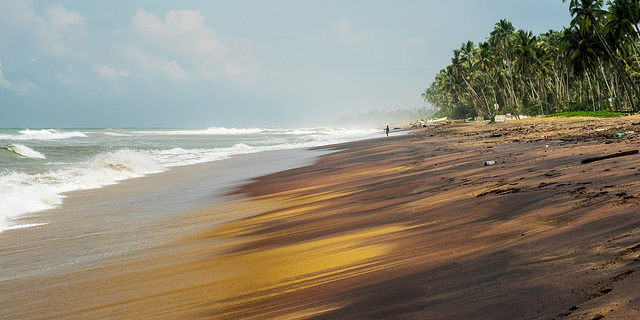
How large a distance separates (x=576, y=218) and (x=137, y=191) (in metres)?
12.5

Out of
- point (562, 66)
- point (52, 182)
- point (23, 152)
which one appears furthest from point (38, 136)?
point (562, 66)

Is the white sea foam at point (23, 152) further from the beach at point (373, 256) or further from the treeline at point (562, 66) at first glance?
the treeline at point (562, 66)

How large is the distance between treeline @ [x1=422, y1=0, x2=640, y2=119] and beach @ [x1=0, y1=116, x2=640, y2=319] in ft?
136

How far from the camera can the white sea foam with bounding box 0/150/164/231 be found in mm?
11188

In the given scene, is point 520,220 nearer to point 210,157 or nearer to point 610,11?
point 210,157

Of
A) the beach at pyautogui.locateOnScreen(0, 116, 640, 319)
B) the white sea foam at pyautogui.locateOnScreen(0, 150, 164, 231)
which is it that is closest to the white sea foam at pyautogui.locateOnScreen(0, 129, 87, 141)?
the white sea foam at pyautogui.locateOnScreen(0, 150, 164, 231)

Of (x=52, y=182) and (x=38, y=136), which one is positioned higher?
(x=38, y=136)

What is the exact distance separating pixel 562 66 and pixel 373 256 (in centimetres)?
7069

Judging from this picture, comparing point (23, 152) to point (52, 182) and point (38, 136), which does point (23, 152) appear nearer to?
point (52, 182)

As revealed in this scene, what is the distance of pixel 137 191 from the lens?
47.4ft

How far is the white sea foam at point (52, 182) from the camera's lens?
1119 cm

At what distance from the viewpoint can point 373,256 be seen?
5.23 meters

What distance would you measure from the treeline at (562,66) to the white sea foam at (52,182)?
40.1 m

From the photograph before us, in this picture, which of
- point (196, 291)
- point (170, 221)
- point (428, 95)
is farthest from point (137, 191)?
point (428, 95)
